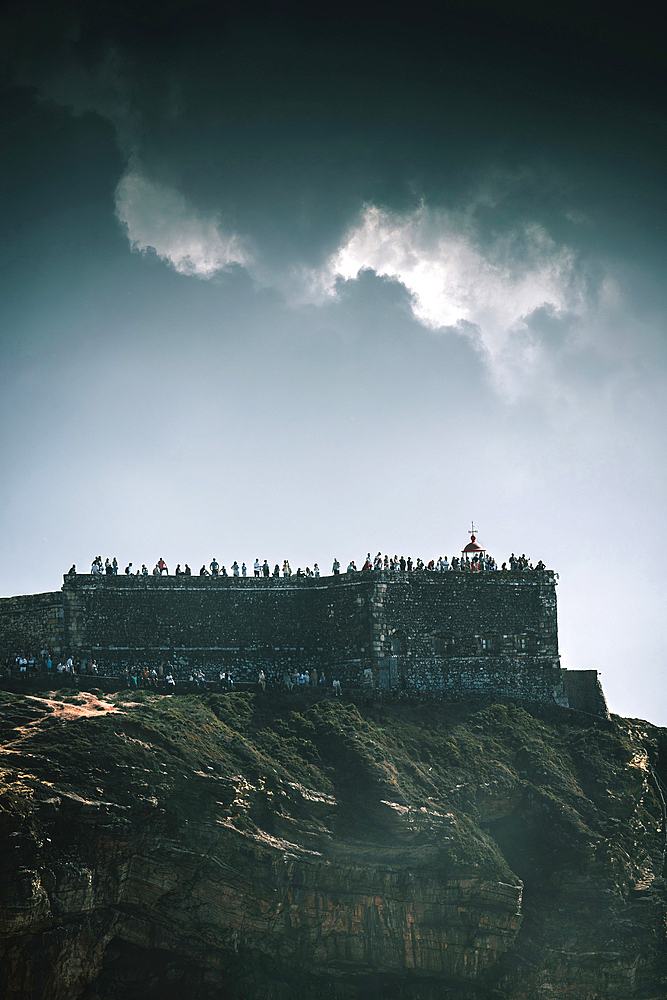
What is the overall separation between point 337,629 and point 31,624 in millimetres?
14191

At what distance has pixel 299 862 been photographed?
34750 mm

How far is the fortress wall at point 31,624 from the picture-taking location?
135ft

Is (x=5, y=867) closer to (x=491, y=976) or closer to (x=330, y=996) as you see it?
(x=330, y=996)

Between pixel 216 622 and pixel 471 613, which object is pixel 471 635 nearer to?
pixel 471 613

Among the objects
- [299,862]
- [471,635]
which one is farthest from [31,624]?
[471,635]

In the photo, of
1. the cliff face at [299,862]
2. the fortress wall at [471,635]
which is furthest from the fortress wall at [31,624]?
the fortress wall at [471,635]

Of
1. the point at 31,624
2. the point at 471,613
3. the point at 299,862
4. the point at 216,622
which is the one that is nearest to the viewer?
the point at 299,862

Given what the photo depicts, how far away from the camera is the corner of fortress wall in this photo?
4175 centimetres

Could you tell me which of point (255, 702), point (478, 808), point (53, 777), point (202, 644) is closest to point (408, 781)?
point (478, 808)

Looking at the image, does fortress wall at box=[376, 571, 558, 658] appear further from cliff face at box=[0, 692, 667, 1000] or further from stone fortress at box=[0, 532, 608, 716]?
cliff face at box=[0, 692, 667, 1000]

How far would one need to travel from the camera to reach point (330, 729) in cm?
3894

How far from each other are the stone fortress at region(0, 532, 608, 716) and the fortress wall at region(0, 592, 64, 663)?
0.05 meters

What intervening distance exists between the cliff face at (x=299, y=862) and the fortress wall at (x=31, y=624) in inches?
208

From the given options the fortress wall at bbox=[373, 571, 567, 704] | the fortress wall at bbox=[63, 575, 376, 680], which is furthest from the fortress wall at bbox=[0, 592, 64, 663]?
the fortress wall at bbox=[373, 571, 567, 704]
